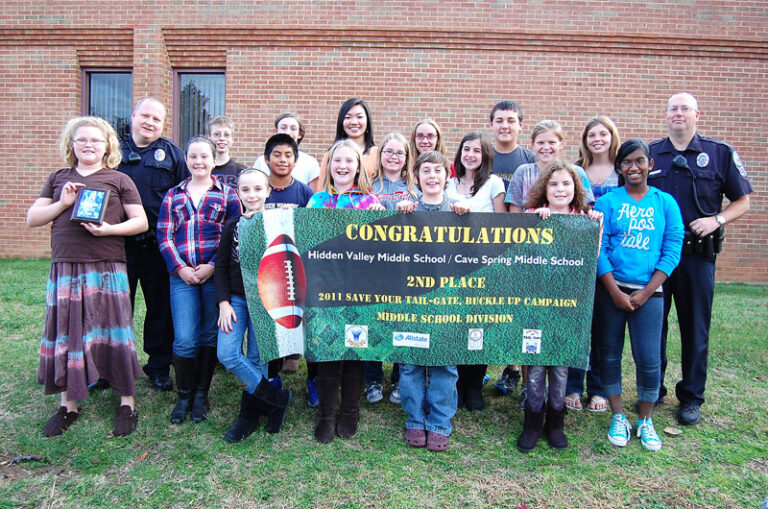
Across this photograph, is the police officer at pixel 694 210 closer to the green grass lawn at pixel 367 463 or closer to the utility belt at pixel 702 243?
the utility belt at pixel 702 243

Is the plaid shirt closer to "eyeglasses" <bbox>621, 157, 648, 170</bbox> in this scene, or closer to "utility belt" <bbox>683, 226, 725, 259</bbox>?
"eyeglasses" <bbox>621, 157, 648, 170</bbox>

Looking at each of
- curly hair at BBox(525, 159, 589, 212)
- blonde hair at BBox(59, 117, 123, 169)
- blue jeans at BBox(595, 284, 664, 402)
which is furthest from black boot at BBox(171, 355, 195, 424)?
blue jeans at BBox(595, 284, 664, 402)

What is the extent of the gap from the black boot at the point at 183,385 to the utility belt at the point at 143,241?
97cm

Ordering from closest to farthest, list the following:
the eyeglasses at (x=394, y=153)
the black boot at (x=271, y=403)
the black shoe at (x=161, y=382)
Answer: the black boot at (x=271, y=403), the eyeglasses at (x=394, y=153), the black shoe at (x=161, y=382)

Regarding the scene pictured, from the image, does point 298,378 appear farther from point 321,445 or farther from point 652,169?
point 652,169

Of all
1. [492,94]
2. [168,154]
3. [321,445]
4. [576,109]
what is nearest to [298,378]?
[321,445]

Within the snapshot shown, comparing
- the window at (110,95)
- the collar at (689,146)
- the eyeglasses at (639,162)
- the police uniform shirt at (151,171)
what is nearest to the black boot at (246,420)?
the police uniform shirt at (151,171)

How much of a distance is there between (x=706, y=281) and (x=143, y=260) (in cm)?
432

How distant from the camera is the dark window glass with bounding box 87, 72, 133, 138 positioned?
9.88m

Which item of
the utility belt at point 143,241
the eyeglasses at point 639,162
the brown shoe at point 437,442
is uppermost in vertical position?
the eyeglasses at point 639,162

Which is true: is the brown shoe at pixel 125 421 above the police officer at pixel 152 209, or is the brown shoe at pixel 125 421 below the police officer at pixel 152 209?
below

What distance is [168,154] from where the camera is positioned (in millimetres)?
4059

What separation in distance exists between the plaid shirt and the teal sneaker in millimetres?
3006

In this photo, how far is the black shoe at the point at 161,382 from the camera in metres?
4.04
